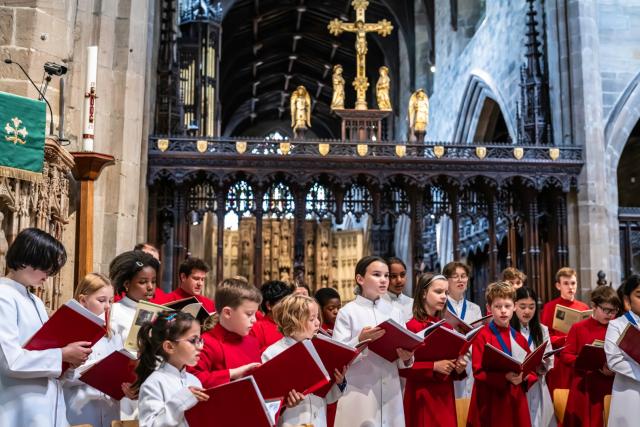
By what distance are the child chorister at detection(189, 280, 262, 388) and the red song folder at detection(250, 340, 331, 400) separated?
307 millimetres

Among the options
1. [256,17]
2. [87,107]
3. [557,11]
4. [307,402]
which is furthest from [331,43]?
[307,402]

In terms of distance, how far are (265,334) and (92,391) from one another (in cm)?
150

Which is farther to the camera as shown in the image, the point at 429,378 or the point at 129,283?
the point at 429,378

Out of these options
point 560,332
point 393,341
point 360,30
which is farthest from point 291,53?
point 393,341

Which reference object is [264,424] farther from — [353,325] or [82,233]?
[82,233]

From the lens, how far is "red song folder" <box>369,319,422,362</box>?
522 cm

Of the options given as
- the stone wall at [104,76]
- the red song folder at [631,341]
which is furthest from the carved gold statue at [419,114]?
the red song folder at [631,341]

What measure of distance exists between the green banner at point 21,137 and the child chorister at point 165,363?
2.18m

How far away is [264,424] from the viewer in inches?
152

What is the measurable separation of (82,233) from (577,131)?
28.2 ft

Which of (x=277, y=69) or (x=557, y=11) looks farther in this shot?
(x=277, y=69)

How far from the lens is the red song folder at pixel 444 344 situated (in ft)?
17.8

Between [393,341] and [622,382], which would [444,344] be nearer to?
[393,341]

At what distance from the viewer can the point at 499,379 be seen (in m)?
6.12
